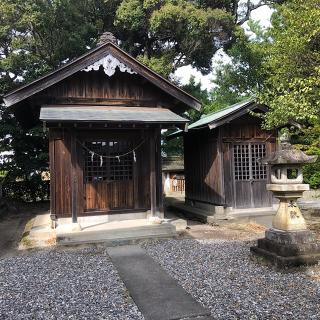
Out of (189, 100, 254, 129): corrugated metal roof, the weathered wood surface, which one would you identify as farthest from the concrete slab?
(189, 100, 254, 129): corrugated metal roof

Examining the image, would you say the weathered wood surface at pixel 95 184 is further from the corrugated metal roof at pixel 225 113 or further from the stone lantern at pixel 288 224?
the stone lantern at pixel 288 224

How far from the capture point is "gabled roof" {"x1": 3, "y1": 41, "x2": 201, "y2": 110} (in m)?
9.96

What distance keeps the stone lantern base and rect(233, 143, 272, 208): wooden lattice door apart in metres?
5.99

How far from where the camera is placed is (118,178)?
11.2 m

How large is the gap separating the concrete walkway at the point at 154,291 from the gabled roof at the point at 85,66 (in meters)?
5.39

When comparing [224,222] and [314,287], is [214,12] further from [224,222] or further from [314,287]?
[314,287]

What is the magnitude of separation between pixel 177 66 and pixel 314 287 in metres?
19.7

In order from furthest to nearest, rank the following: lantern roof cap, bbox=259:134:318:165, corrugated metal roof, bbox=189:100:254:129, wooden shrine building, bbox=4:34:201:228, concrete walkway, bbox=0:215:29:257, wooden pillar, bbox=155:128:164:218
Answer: corrugated metal roof, bbox=189:100:254:129 < wooden pillar, bbox=155:128:164:218 < wooden shrine building, bbox=4:34:201:228 < concrete walkway, bbox=0:215:29:257 < lantern roof cap, bbox=259:134:318:165

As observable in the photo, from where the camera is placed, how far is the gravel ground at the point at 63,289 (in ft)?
15.9

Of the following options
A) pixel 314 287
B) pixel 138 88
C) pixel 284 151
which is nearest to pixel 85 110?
pixel 138 88

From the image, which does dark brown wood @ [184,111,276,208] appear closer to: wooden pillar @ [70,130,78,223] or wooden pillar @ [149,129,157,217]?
wooden pillar @ [149,129,157,217]

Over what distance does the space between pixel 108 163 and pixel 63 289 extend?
562 cm

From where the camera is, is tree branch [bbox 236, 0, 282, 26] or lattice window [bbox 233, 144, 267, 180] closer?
lattice window [bbox 233, 144, 267, 180]

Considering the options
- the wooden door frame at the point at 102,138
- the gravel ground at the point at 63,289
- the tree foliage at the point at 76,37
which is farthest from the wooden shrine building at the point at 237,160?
the tree foliage at the point at 76,37
